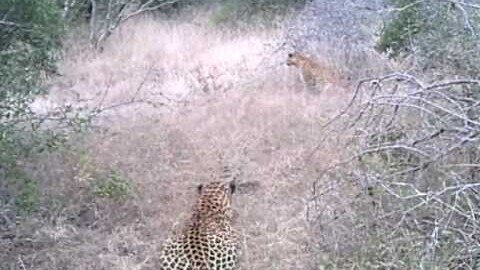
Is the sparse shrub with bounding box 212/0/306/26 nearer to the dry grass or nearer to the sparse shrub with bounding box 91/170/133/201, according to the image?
the dry grass

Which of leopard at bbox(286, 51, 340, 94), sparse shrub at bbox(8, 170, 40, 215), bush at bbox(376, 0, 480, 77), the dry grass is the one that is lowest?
the dry grass

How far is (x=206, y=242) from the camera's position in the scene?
4.79 metres

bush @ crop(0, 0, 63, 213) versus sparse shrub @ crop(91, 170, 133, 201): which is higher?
bush @ crop(0, 0, 63, 213)

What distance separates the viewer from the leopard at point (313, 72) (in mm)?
8820

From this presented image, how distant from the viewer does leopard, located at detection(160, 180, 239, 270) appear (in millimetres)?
4680

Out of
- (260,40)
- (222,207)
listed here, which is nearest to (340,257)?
(222,207)

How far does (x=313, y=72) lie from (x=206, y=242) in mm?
4459

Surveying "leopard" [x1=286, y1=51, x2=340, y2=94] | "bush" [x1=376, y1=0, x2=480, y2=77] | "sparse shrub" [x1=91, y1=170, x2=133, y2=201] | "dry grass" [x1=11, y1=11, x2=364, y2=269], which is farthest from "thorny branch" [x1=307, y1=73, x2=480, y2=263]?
"leopard" [x1=286, y1=51, x2=340, y2=94]

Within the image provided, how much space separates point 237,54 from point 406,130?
5421 millimetres

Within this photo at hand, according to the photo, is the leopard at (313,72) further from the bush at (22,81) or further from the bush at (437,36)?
the bush at (22,81)

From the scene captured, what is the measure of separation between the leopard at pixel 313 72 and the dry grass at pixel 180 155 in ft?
0.41

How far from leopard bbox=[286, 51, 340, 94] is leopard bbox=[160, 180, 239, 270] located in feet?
12.0

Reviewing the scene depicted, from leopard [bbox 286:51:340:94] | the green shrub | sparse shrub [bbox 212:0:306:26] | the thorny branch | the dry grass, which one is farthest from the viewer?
sparse shrub [bbox 212:0:306:26]

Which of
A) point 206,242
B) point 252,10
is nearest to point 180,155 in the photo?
point 206,242
